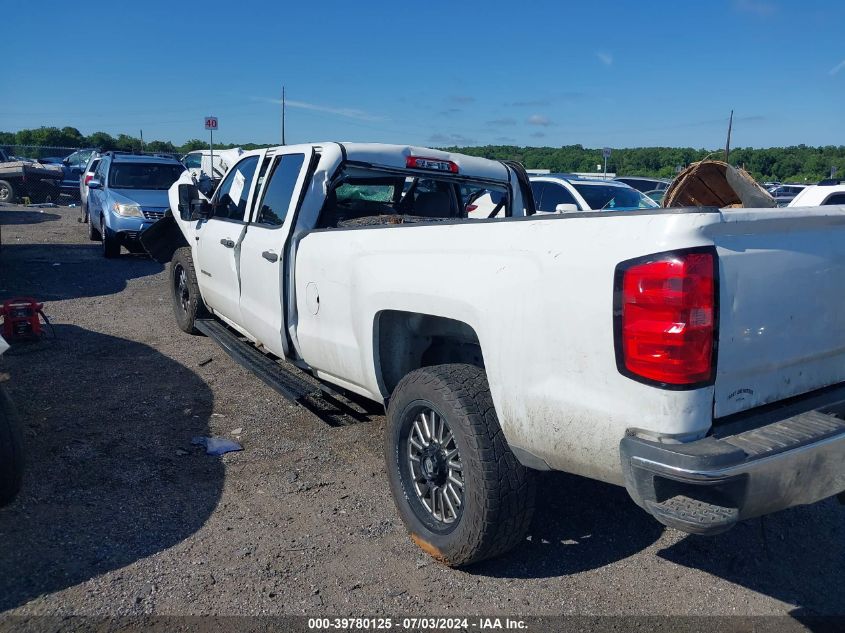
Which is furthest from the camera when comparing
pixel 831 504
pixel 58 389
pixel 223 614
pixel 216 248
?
pixel 216 248

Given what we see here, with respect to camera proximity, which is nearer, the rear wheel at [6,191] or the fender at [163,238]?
the fender at [163,238]

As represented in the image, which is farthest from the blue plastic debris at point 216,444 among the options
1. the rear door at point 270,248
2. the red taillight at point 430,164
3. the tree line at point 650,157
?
the tree line at point 650,157

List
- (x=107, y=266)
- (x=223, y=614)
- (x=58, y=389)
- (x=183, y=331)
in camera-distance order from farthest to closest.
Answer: (x=107, y=266) → (x=183, y=331) → (x=58, y=389) → (x=223, y=614)

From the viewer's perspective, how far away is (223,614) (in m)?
2.96

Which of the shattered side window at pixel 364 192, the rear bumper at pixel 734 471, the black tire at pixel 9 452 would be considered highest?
the shattered side window at pixel 364 192

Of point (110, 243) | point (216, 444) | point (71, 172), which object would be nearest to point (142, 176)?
point (110, 243)

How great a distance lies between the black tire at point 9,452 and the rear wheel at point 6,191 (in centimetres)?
2247

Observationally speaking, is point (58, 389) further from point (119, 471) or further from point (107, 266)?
point (107, 266)

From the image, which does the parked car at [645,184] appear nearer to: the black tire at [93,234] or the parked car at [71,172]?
the black tire at [93,234]

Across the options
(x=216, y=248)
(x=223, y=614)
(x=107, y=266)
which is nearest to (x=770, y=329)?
(x=223, y=614)

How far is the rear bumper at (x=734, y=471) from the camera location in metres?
2.36

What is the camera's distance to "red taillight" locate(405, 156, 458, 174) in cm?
517

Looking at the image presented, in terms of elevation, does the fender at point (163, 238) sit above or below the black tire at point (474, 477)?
above

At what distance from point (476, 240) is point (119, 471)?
8.60ft
